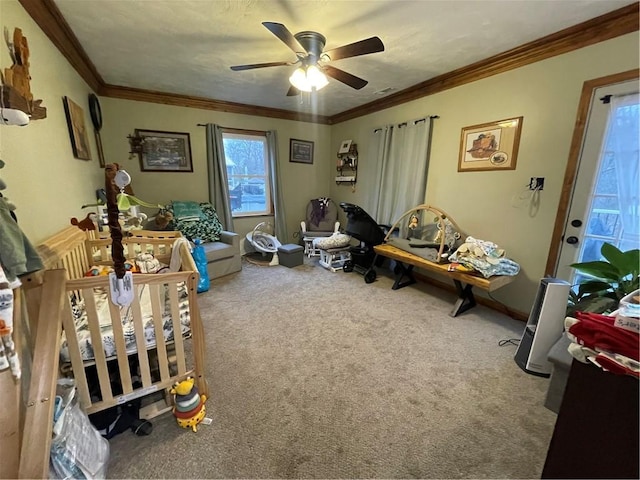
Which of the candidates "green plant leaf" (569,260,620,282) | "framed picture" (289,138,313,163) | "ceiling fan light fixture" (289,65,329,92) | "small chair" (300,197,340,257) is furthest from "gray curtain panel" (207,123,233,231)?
"green plant leaf" (569,260,620,282)

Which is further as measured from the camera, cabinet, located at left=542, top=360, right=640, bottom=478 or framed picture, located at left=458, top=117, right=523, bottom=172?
framed picture, located at left=458, top=117, right=523, bottom=172

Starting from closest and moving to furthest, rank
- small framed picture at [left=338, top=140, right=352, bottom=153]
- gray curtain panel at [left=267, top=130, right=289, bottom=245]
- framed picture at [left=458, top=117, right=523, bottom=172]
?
framed picture at [left=458, top=117, right=523, bottom=172] < gray curtain panel at [left=267, top=130, right=289, bottom=245] < small framed picture at [left=338, top=140, right=352, bottom=153]

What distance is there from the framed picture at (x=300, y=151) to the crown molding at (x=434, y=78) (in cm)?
93

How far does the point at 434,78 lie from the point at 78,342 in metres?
3.72

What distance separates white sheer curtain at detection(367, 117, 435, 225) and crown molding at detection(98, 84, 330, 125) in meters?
1.48

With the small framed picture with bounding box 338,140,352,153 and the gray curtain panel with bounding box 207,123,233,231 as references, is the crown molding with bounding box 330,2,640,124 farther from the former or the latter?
the gray curtain panel with bounding box 207,123,233,231

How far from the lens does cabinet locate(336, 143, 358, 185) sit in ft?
14.5

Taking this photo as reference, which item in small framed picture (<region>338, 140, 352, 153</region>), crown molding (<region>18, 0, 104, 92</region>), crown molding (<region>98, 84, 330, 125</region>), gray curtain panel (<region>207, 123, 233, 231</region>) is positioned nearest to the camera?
crown molding (<region>18, 0, 104, 92</region>)

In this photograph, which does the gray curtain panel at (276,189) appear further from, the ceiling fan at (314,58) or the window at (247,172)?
the ceiling fan at (314,58)

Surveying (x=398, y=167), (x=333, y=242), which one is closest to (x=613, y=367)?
(x=333, y=242)

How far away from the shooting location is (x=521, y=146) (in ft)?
7.89

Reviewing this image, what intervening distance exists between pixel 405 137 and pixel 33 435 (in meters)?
3.88

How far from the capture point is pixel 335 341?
7.07 ft

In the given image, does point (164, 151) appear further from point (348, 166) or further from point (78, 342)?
point (78, 342)
